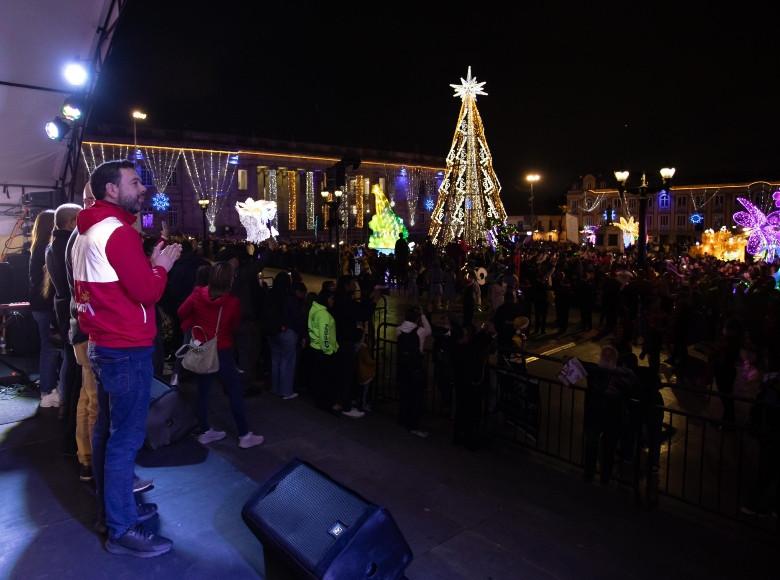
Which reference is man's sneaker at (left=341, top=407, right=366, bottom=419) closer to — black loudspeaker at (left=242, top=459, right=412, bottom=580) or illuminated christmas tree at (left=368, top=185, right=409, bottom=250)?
black loudspeaker at (left=242, top=459, right=412, bottom=580)

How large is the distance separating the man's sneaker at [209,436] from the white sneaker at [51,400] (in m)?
1.94

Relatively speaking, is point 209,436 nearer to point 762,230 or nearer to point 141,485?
point 141,485

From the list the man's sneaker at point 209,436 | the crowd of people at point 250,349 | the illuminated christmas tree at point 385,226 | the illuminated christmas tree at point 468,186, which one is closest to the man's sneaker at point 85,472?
the crowd of people at point 250,349

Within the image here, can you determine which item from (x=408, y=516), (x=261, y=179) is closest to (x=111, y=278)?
(x=408, y=516)

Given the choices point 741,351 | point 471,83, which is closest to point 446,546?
point 741,351

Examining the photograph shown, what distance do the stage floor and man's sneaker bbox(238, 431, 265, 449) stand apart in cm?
7

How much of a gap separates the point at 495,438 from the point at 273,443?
2533 millimetres

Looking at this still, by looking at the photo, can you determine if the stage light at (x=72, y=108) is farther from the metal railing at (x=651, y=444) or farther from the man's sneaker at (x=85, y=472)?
the man's sneaker at (x=85, y=472)

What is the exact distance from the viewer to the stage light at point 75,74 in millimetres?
8383

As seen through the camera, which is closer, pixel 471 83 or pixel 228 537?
pixel 228 537

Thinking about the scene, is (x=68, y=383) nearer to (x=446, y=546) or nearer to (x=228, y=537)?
(x=228, y=537)

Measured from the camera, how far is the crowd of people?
315 cm

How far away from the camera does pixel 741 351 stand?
678cm

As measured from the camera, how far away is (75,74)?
27.7 feet
